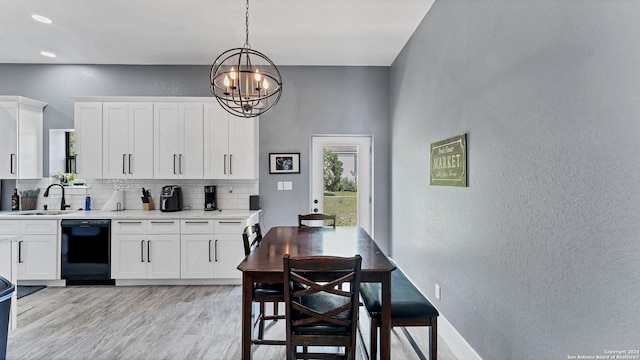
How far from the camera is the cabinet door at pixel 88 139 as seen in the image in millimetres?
4117

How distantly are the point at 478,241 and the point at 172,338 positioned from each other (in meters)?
2.59

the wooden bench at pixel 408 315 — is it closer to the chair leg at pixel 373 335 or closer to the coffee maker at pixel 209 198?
the chair leg at pixel 373 335

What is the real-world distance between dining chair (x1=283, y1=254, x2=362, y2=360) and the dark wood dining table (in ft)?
0.49

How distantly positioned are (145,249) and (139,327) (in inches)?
47.6

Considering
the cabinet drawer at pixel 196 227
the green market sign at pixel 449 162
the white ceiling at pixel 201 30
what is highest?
the white ceiling at pixel 201 30

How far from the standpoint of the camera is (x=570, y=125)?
4.45 feet

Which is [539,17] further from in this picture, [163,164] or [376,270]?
[163,164]

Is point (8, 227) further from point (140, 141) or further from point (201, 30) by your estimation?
point (201, 30)

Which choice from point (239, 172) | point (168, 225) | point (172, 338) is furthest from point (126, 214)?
point (172, 338)

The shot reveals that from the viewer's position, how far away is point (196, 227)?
3.92 meters

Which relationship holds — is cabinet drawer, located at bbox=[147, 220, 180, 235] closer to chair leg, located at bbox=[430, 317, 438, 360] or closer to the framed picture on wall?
the framed picture on wall

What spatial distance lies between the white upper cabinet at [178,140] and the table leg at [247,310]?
2677mm

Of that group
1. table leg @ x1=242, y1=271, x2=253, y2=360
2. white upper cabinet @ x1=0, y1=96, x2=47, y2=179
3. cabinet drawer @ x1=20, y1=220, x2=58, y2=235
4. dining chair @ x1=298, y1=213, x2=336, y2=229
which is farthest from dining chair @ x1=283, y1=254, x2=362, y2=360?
white upper cabinet @ x1=0, y1=96, x2=47, y2=179

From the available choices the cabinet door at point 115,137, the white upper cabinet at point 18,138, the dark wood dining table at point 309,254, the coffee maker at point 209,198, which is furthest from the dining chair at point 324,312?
the white upper cabinet at point 18,138
